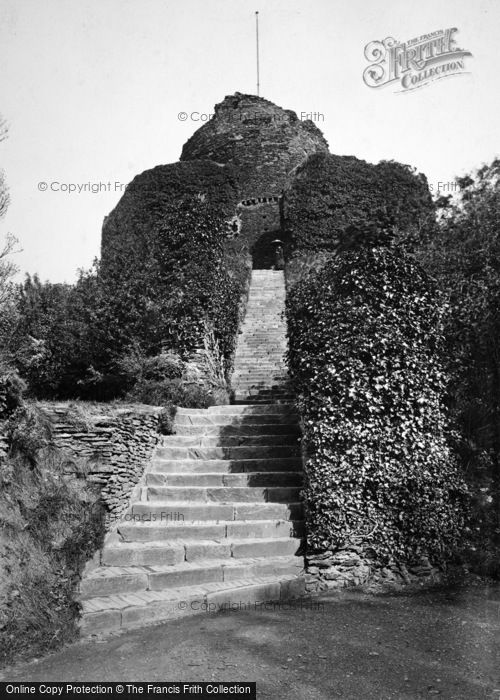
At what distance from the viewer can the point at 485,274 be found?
7.96 metres

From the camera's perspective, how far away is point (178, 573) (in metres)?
5.48

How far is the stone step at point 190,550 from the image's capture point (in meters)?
5.70

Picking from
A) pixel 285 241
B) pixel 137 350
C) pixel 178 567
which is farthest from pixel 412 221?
pixel 178 567

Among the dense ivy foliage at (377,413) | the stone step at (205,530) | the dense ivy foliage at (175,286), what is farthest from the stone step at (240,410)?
the stone step at (205,530)

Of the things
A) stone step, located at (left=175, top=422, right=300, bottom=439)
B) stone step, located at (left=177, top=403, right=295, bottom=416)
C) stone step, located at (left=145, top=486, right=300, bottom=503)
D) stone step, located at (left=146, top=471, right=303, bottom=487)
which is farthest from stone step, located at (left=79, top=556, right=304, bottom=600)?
stone step, located at (left=177, top=403, right=295, bottom=416)

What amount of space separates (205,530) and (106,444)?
1.58 metres

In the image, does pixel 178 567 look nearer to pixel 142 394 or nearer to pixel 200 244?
pixel 142 394

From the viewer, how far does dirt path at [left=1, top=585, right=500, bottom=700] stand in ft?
12.1

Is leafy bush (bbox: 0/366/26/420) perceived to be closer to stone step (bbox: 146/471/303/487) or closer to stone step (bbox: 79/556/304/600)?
stone step (bbox: 146/471/303/487)

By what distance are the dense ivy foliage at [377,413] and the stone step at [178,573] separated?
49cm

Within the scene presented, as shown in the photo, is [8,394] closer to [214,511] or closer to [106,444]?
[106,444]

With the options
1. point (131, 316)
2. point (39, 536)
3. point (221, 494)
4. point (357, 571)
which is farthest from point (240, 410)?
point (39, 536)

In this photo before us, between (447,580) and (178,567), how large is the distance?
2901 millimetres

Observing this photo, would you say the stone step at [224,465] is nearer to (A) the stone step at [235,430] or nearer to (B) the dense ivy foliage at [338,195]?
(A) the stone step at [235,430]
